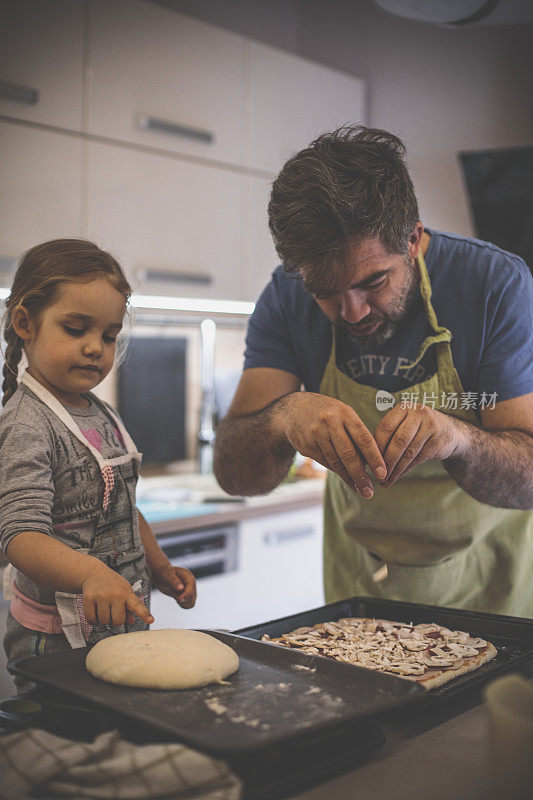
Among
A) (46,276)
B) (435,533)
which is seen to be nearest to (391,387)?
(435,533)

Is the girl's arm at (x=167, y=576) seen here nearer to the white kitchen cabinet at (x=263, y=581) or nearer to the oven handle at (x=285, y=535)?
the white kitchen cabinet at (x=263, y=581)

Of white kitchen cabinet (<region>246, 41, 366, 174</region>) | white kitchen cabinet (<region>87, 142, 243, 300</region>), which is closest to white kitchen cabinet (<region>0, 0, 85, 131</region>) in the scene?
white kitchen cabinet (<region>87, 142, 243, 300</region>)

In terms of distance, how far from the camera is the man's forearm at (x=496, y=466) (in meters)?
1.14

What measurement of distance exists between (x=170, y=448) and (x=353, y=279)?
1.80 meters

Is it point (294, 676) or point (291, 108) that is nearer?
point (294, 676)

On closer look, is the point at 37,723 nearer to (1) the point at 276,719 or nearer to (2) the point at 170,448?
(1) the point at 276,719

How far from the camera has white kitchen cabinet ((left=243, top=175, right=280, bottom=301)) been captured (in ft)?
8.55

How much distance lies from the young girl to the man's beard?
0.40 metres

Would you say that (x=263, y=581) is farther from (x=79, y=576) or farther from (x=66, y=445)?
(x=79, y=576)

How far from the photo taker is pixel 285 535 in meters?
2.45

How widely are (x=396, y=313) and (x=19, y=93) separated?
130cm

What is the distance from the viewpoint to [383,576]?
145 centimetres

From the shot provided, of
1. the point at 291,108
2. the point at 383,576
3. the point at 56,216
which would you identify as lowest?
the point at 383,576

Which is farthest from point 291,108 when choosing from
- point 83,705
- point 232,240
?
point 83,705
